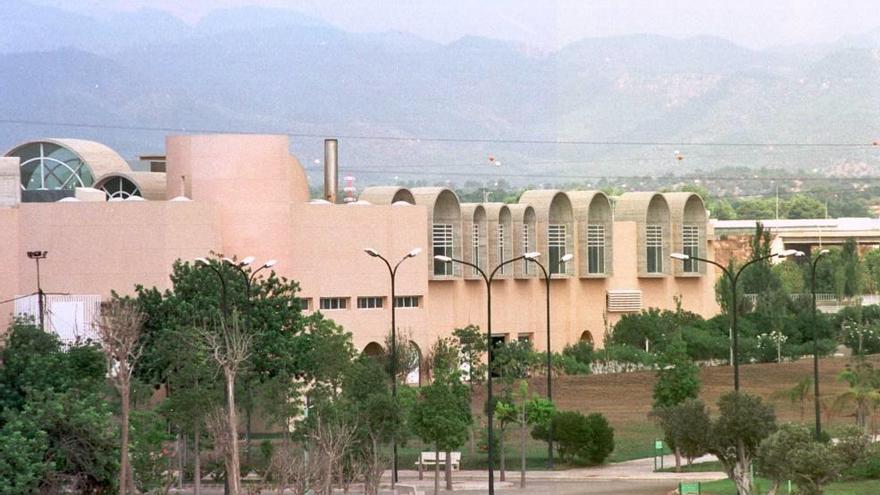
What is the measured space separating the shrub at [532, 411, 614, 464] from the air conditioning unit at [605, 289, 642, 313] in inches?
1348

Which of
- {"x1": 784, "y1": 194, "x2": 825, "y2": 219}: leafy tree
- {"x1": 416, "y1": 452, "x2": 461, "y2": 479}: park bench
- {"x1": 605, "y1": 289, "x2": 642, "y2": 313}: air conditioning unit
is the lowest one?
{"x1": 416, "y1": 452, "x2": 461, "y2": 479}: park bench

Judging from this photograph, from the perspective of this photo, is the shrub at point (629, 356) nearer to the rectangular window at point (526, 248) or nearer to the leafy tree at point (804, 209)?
the rectangular window at point (526, 248)

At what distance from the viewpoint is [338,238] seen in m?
68.6

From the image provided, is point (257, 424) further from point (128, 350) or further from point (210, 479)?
point (128, 350)

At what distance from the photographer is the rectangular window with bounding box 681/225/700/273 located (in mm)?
85625

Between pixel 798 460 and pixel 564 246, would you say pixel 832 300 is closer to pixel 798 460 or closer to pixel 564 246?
pixel 564 246

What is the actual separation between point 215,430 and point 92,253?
30.9 meters

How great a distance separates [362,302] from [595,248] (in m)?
17.4

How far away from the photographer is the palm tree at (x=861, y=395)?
159 ft

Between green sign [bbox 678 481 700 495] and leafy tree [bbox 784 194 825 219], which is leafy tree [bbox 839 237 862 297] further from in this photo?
leafy tree [bbox 784 194 825 219]

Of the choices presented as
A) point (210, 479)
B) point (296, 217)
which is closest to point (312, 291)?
point (296, 217)

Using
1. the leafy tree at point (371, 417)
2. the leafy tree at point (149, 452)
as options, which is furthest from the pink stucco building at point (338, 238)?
the leafy tree at point (149, 452)

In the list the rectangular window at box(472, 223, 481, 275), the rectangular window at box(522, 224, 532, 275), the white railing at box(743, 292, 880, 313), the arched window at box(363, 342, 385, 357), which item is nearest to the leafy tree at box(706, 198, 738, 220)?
the white railing at box(743, 292, 880, 313)

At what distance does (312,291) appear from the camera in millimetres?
67625
